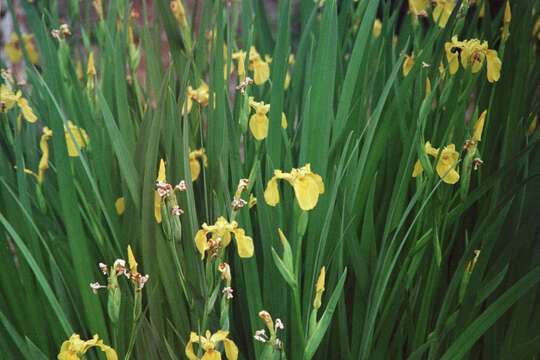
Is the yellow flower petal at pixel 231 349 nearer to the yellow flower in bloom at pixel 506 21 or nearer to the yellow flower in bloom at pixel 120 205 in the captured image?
the yellow flower in bloom at pixel 120 205

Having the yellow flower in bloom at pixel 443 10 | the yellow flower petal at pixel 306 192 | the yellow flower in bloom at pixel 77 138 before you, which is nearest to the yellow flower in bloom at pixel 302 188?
the yellow flower petal at pixel 306 192

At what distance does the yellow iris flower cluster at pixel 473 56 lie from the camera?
43.7 inches

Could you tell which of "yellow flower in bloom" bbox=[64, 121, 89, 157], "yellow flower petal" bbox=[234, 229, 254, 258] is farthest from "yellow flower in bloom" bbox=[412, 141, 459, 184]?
"yellow flower in bloom" bbox=[64, 121, 89, 157]

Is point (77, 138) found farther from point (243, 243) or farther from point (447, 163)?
point (447, 163)

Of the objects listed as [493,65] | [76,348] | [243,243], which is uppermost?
[493,65]

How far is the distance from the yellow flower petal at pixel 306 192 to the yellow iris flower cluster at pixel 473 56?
331 mm

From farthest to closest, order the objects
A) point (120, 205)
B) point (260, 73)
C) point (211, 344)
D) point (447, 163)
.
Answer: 1. point (260, 73)
2. point (120, 205)
3. point (447, 163)
4. point (211, 344)

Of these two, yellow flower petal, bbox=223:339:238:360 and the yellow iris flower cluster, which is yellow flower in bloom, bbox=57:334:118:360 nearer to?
yellow flower petal, bbox=223:339:238:360

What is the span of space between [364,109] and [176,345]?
478mm

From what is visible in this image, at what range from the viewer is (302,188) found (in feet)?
3.07

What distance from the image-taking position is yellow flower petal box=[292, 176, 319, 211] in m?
0.92

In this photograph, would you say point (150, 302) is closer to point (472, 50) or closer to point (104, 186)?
point (104, 186)

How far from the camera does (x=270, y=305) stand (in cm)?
106

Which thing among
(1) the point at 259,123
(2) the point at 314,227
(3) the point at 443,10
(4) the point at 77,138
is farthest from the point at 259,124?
(3) the point at 443,10
